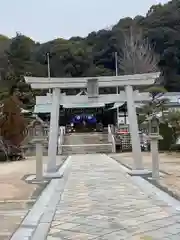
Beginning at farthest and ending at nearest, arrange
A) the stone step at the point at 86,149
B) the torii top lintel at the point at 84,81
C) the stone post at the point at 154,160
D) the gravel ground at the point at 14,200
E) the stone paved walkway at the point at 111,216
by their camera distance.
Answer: the stone step at the point at 86,149 → the torii top lintel at the point at 84,81 → the stone post at the point at 154,160 → the gravel ground at the point at 14,200 → the stone paved walkway at the point at 111,216

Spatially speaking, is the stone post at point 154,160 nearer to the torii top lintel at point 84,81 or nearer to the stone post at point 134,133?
Answer: the stone post at point 134,133

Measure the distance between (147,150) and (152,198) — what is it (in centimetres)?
2109

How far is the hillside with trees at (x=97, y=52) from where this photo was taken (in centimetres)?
5475

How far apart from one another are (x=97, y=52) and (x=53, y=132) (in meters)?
52.6

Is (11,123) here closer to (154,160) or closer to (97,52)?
(154,160)

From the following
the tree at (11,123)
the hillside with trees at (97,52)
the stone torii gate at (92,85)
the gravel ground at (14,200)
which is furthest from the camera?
the hillside with trees at (97,52)

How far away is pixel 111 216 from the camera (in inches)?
258

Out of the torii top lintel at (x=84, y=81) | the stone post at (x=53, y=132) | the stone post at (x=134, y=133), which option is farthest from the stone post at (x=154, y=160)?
the stone post at (x=53, y=132)

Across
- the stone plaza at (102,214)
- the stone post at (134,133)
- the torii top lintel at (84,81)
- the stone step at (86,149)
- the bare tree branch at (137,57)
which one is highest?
the bare tree branch at (137,57)

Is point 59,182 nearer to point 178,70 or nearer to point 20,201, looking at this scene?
point 20,201

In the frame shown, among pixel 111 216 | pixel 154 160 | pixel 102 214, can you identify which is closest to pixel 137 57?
pixel 154 160

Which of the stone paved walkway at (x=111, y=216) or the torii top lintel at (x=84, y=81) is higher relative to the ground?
the torii top lintel at (x=84, y=81)

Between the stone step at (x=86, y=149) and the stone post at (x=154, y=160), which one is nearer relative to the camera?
the stone post at (x=154, y=160)

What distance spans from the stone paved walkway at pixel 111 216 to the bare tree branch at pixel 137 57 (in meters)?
41.7
